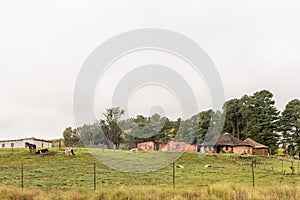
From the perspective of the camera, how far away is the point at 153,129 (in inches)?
2083

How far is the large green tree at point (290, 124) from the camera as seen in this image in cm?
6122

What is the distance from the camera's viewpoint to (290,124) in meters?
61.9

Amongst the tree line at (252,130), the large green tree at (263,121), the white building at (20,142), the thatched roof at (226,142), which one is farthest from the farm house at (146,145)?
the large green tree at (263,121)

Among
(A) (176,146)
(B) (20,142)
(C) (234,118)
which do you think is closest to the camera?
(B) (20,142)

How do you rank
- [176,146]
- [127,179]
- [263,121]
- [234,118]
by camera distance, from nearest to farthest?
[127,179]
[176,146]
[263,121]
[234,118]

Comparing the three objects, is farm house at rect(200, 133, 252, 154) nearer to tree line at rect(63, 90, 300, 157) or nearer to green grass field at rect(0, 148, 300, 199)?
tree line at rect(63, 90, 300, 157)

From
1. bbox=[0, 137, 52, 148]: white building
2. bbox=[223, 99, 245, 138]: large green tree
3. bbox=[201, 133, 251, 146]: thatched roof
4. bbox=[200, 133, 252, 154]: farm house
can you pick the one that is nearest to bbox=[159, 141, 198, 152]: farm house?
bbox=[200, 133, 252, 154]: farm house

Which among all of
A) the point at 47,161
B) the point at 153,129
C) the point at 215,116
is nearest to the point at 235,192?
the point at 47,161

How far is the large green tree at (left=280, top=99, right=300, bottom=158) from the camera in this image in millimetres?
61219

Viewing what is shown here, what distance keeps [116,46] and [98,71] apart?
3221 mm

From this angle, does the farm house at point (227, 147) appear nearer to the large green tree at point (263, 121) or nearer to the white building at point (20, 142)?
the large green tree at point (263, 121)

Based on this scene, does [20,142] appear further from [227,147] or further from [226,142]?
[227,147]

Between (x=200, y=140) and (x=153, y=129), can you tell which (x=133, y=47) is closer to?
(x=153, y=129)

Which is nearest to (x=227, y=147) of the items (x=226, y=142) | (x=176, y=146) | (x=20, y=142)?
(x=226, y=142)
